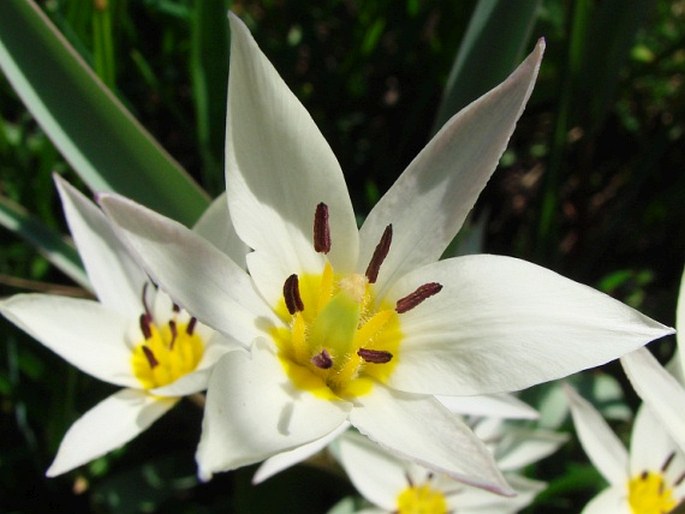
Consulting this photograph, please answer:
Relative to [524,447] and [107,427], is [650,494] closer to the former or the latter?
[524,447]

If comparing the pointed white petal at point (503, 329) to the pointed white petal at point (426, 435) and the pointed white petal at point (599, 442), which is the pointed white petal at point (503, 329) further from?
the pointed white petal at point (599, 442)

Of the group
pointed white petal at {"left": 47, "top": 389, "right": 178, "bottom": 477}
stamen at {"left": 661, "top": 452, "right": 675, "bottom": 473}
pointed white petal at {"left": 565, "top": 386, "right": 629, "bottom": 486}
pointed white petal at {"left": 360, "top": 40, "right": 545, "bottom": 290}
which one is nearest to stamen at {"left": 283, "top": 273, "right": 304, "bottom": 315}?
pointed white petal at {"left": 360, "top": 40, "right": 545, "bottom": 290}

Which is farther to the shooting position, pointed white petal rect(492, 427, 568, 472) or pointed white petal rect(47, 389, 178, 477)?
pointed white petal rect(492, 427, 568, 472)

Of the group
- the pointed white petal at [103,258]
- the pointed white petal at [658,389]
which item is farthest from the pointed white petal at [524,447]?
the pointed white petal at [103,258]

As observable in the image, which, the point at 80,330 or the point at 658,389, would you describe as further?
the point at 80,330

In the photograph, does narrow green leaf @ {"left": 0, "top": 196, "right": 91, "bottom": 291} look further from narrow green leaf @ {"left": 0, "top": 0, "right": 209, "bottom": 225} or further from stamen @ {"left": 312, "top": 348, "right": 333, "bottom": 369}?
stamen @ {"left": 312, "top": 348, "right": 333, "bottom": 369}

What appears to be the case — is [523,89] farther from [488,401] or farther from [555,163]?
[555,163]

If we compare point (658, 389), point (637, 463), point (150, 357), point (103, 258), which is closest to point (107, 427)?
point (150, 357)
